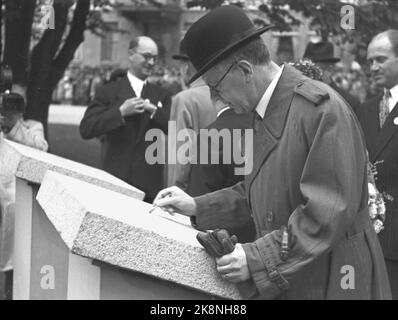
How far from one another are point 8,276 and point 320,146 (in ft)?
13.4

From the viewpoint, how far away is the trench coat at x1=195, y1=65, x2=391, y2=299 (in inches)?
90.4

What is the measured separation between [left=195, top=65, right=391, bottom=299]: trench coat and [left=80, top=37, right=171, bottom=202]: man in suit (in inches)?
153

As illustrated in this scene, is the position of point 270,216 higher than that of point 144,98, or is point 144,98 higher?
point 144,98

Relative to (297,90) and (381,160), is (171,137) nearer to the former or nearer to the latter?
(381,160)

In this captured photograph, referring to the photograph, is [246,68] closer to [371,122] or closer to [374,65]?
[371,122]

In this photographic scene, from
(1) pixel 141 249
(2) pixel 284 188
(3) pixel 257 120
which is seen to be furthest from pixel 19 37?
(1) pixel 141 249

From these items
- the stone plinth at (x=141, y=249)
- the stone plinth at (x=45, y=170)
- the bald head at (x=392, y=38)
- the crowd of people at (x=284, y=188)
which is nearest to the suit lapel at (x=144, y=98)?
the bald head at (x=392, y=38)

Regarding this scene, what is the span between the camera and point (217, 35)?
2506 mm

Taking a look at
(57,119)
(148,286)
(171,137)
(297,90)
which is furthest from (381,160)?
(57,119)

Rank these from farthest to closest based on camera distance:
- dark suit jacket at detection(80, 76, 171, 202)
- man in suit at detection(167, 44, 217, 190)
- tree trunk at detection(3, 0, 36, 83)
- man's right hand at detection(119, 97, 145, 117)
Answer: tree trunk at detection(3, 0, 36, 83), dark suit jacket at detection(80, 76, 171, 202), man's right hand at detection(119, 97, 145, 117), man in suit at detection(167, 44, 217, 190)

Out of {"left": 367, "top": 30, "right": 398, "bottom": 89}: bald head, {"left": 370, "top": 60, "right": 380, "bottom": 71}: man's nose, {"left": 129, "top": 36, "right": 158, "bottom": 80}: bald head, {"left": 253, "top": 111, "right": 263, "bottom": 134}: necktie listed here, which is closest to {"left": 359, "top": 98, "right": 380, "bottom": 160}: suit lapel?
{"left": 367, "top": 30, "right": 398, "bottom": 89}: bald head

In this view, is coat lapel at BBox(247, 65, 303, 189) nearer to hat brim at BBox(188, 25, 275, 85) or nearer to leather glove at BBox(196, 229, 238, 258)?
hat brim at BBox(188, 25, 275, 85)

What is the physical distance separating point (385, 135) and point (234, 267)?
2699 millimetres

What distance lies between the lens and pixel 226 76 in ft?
8.17
